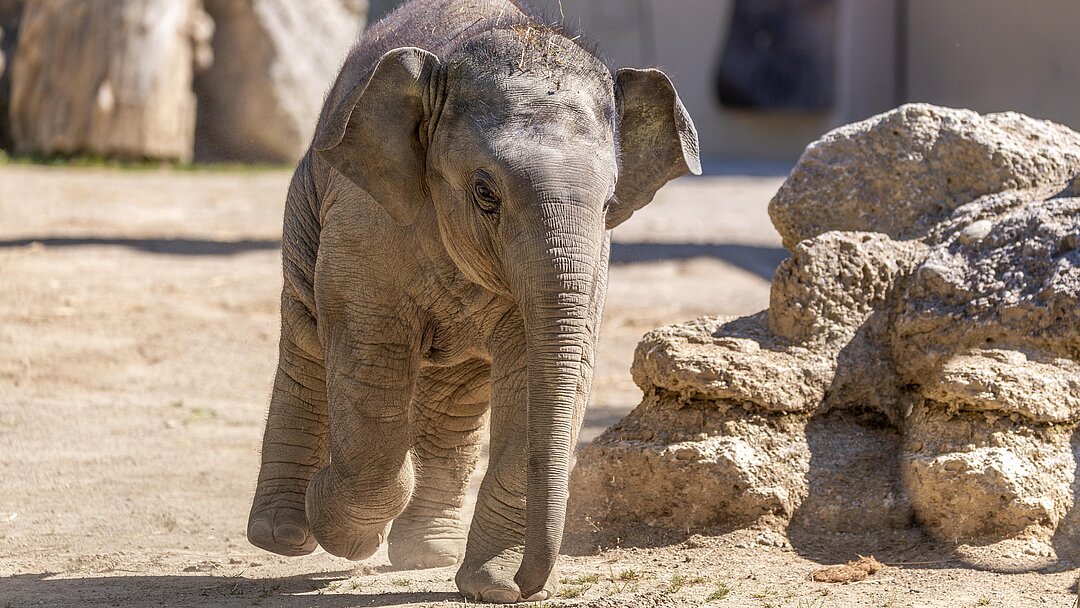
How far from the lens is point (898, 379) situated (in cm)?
539

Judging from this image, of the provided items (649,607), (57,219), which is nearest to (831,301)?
(649,607)

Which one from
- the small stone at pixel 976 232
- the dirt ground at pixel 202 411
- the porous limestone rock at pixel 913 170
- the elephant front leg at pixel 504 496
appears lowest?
the dirt ground at pixel 202 411

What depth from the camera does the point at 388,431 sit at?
467 cm

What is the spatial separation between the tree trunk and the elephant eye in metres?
12.7

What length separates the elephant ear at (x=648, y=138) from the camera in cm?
440

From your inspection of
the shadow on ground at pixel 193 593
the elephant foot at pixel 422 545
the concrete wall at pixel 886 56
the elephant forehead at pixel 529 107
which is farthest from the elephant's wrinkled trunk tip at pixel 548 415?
the concrete wall at pixel 886 56

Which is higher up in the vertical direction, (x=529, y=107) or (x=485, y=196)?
(x=529, y=107)

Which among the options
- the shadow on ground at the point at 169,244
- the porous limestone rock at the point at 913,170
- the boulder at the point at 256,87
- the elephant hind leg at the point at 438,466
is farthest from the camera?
the boulder at the point at 256,87

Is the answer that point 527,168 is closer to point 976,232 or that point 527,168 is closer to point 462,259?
point 462,259

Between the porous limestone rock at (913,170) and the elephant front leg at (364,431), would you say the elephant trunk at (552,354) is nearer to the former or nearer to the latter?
the elephant front leg at (364,431)

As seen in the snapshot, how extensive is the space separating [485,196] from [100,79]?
509 inches

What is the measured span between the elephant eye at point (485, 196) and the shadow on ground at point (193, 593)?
129 centimetres

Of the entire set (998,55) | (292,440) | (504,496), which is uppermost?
(998,55)

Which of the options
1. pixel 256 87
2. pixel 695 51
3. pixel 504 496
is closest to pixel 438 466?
pixel 504 496
